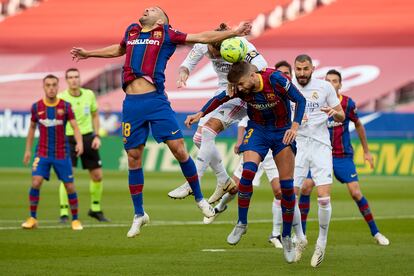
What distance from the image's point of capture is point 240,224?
1341 centimetres

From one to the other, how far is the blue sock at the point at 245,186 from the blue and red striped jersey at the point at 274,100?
2.01ft

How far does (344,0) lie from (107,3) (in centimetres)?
1085

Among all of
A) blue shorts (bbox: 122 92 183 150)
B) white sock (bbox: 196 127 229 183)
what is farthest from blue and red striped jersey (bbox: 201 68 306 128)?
white sock (bbox: 196 127 229 183)

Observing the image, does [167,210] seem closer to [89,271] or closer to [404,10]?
[89,271]

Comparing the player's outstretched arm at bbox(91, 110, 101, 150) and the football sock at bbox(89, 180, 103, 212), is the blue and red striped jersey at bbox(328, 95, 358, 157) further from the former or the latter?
the football sock at bbox(89, 180, 103, 212)

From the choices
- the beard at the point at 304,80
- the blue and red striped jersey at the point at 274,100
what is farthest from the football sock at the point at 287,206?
the beard at the point at 304,80

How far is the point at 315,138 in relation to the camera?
14.8 m

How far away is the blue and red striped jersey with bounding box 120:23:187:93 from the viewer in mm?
13305

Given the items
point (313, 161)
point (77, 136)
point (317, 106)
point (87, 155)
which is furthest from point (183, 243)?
point (87, 155)

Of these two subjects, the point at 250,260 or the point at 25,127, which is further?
the point at 25,127

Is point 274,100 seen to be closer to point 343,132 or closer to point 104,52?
point 104,52

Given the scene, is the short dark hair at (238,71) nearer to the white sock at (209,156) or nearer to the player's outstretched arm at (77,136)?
the white sock at (209,156)

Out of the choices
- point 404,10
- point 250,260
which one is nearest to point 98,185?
point 250,260

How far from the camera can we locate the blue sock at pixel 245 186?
1324cm
